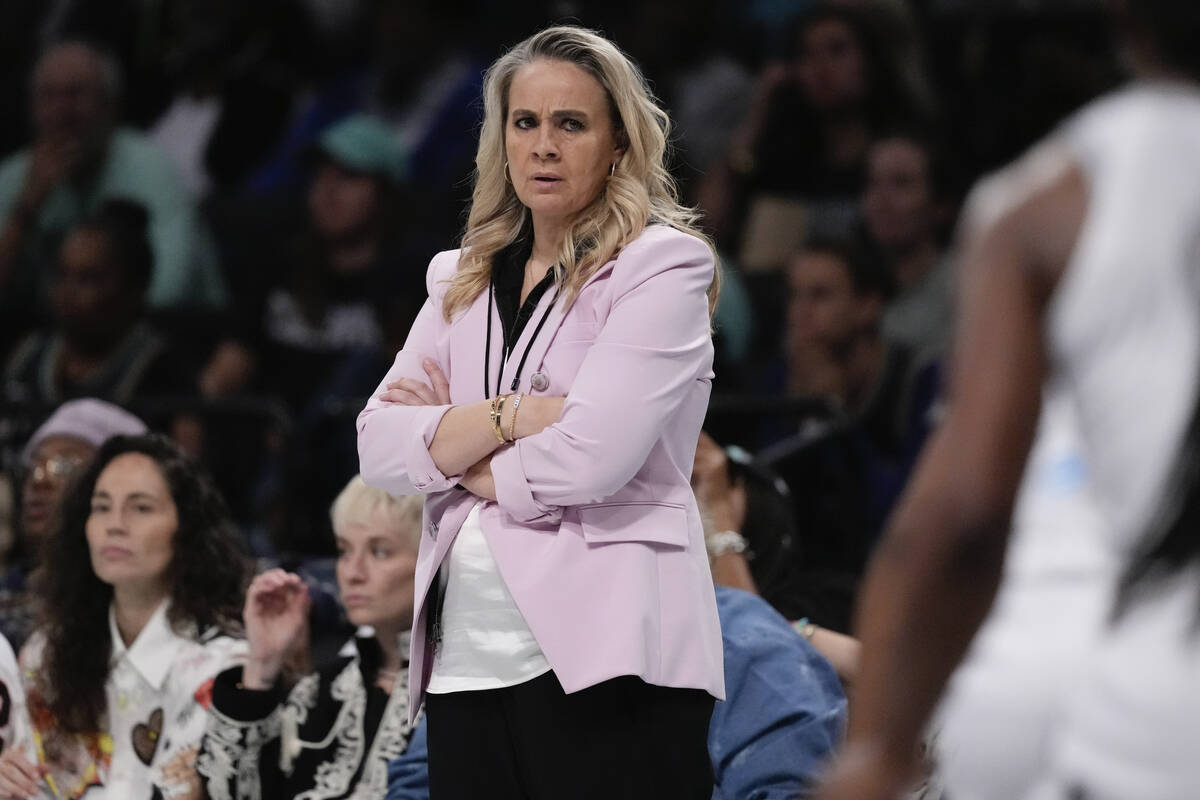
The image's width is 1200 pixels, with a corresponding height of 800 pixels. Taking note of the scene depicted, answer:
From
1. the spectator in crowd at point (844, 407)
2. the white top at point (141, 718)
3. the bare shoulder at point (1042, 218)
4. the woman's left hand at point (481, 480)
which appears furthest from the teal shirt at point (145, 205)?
the bare shoulder at point (1042, 218)

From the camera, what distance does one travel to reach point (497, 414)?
2.66 metres

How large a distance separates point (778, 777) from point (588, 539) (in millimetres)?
973

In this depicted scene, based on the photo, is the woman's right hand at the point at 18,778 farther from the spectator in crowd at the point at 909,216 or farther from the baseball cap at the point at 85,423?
the spectator in crowd at the point at 909,216

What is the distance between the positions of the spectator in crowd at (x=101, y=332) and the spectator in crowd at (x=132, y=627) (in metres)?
1.70

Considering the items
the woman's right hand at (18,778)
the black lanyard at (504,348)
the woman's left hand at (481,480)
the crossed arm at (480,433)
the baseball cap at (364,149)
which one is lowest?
the woman's right hand at (18,778)

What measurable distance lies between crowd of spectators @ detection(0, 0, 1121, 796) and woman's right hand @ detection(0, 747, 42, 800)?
2.48 feet

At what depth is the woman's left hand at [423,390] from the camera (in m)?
2.80

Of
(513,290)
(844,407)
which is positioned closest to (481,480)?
(513,290)

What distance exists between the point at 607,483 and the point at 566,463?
0.06 meters

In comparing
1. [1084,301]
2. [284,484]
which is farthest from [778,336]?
[1084,301]

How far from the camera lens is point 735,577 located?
3900 mm

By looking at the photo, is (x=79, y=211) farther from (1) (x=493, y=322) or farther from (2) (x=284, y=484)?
(1) (x=493, y=322)

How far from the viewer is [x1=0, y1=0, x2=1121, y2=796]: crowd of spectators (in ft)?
17.8

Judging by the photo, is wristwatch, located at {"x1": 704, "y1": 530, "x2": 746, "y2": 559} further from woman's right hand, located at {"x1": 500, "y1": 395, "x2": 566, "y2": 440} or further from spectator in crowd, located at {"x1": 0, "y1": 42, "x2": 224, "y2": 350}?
spectator in crowd, located at {"x1": 0, "y1": 42, "x2": 224, "y2": 350}
